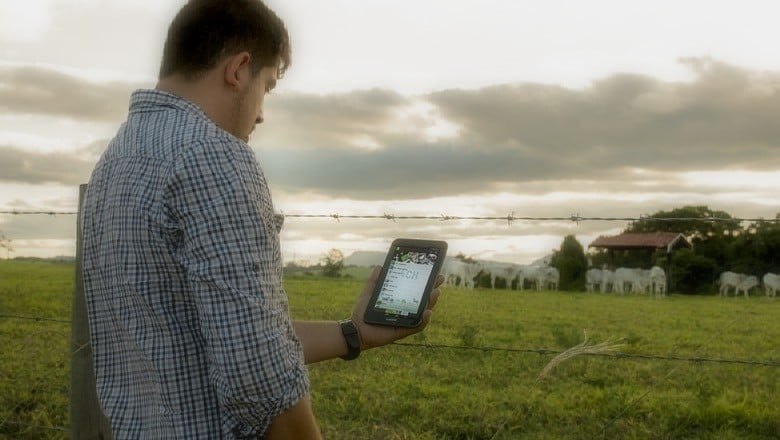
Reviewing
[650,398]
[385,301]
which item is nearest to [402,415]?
[650,398]

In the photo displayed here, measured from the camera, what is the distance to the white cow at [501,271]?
32.1 feet

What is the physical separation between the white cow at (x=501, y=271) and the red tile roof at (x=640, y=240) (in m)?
2.44

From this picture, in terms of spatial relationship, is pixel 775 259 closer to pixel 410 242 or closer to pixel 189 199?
pixel 410 242

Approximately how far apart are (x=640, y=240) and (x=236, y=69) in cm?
546

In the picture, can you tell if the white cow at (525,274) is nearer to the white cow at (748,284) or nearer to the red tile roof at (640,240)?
the red tile roof at (640,240)

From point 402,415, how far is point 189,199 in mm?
4267

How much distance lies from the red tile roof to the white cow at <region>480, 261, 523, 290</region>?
2436mm

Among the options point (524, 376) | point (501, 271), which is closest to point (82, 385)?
point (524, 376)

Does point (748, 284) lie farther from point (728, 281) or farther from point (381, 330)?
point (381, 330)

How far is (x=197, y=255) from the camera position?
4.82ft

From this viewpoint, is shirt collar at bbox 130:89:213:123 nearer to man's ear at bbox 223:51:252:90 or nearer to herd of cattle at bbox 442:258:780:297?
man's ear at bbox 223:51:252:90

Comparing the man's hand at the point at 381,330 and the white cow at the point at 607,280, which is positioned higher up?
the man's hand at the point at 381,330

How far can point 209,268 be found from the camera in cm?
145

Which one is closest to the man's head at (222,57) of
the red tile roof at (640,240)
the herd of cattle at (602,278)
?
the herd of cattle at (602,278)
